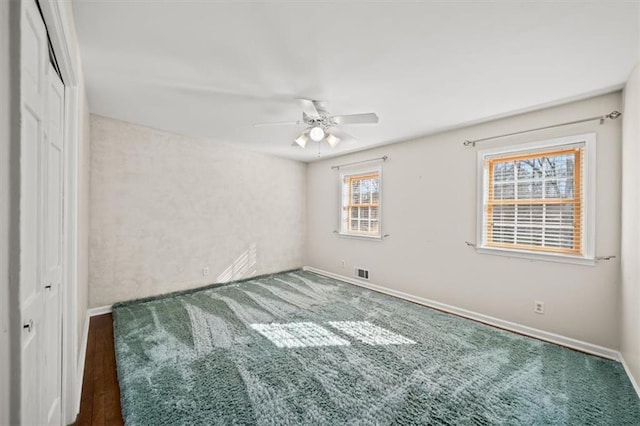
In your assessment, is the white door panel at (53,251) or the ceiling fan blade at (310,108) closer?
the white door panel at (53,251)

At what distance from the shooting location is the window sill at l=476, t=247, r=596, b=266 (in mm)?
2586

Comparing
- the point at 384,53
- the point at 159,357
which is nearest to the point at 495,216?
the point at 384,53

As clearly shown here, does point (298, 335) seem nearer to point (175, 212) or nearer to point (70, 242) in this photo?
point (70, 242)

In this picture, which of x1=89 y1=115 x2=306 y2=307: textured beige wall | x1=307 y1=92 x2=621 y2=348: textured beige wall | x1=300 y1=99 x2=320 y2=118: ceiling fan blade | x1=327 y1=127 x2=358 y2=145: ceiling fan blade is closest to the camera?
x1=307 y1=92 x2=621 y2=348: textured beige wall

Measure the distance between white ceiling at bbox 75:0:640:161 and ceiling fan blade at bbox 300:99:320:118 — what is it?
0.09m

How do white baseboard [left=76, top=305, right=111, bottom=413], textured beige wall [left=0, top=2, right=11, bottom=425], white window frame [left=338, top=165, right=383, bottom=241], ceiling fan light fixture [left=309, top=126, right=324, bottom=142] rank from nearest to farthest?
textured beige wall [left=0, top=2, right=11, bottom=425], white baseboard [left=76, top=305, right=111, bottom=413], ceiling fan light fixture [left=309, top=126, right=324, bottom=142], white window frame [left=338, top=165, right=383, bottom=241]

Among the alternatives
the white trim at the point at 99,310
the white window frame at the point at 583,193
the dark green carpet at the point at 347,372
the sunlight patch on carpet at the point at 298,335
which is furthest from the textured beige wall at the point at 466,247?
the white trim at the point at 99,310

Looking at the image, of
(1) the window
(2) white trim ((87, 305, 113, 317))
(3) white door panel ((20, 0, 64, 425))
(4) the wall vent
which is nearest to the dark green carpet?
(2) white trim ((87, 305, 113, 317))

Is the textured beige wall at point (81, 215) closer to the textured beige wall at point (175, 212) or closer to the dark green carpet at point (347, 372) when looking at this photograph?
the dark green carpet at point (347, 372)

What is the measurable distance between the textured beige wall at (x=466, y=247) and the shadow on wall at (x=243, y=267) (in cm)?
151

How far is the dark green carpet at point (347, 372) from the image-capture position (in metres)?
1.74

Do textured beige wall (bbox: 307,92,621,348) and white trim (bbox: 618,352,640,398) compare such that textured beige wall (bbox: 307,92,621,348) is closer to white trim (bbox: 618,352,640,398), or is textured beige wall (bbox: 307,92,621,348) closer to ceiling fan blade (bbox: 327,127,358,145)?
white trim (bbox: 618,352,640,398)

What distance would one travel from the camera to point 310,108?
2873mm

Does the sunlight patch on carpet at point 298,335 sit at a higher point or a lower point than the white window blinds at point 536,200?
lower
